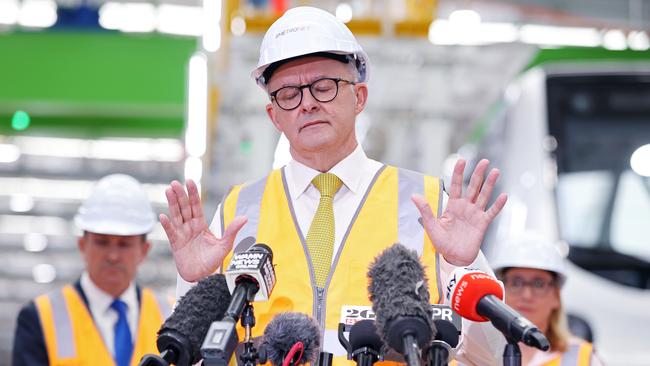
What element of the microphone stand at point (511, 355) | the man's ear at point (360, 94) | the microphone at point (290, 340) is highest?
the man's ear at point (360, 94)

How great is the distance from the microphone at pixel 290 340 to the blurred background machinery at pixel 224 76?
447 centimetres

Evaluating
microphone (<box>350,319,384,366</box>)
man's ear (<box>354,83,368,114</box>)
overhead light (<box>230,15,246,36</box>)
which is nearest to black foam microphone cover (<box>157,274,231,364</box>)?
microphone (<box>350,319,384,366</box>)

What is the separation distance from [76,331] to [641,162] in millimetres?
4236

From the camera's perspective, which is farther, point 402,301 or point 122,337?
point 122,337

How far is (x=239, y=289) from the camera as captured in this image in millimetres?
3189

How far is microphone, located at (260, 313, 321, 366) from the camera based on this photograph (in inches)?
128

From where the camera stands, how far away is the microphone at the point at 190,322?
3172 mm

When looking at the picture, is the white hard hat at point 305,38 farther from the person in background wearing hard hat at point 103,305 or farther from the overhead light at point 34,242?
the overhead light at point 34,242

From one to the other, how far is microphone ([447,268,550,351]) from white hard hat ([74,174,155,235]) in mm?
3449

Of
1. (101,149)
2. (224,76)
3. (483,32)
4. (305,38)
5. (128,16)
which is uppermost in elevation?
(483,32)

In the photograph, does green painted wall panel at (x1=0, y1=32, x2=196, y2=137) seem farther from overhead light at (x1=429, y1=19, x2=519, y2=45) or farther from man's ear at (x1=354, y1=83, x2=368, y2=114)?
man's ear at (x1=354, y1=83, x2=368, y2=114)

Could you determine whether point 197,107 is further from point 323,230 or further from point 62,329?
point 323,230

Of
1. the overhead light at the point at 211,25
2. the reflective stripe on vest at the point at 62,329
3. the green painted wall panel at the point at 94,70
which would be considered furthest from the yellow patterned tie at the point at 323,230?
the green painted wall panel at the point at 94,70

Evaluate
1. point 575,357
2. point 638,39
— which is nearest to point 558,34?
point 638,39
